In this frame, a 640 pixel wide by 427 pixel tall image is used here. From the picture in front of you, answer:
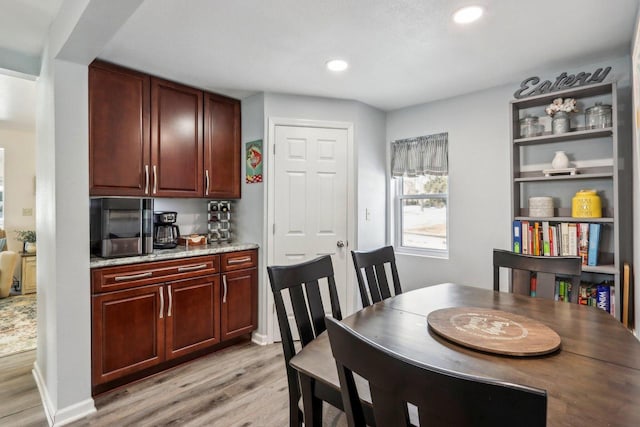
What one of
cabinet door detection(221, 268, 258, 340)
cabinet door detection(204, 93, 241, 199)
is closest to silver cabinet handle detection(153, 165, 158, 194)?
cabinet door detection(204, 93, 241, 199)

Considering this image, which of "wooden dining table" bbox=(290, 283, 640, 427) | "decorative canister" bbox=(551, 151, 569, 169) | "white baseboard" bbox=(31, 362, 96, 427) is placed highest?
"decorative canister" bbox=(551, 151, 569, 169)

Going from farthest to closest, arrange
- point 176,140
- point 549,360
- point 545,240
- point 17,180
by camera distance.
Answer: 1. point 17,180
2. point 176,140
3. point 545,240
4. point 549,360

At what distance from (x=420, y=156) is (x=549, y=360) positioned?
8.99ft

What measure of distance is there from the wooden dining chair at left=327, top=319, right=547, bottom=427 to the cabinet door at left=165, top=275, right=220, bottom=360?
2.29 m

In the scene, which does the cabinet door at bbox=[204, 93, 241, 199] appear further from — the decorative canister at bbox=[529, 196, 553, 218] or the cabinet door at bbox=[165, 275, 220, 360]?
the decorative canister at bbox=[529, 196, 553, 218]

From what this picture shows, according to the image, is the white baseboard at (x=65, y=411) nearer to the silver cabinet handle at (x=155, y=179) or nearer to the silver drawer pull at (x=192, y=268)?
the silver drawer pull at (x=192, y=268)

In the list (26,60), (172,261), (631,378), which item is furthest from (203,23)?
(631,378)

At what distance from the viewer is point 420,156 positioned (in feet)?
11.9

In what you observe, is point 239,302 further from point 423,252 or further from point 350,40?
point 350,40

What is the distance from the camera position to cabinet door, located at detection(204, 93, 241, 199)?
10.4 feet

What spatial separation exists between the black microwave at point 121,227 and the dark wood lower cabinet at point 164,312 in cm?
17

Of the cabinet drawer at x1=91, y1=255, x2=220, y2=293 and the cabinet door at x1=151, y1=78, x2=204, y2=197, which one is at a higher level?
the cabinet door at x1=151, y1=78, x2=204, y2=197

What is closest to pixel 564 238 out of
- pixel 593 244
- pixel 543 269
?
pixel 593 244

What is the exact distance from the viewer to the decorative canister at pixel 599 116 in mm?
2396
